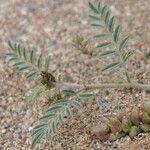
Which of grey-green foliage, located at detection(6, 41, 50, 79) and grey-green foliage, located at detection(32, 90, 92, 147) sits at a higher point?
grey-green foliage, located at detection(6, 41, 50, 79)

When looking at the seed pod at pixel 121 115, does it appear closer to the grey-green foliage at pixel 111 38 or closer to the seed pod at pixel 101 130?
the seed pod at pixel 101 130

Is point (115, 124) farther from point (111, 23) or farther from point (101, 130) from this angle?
point (111, 23)

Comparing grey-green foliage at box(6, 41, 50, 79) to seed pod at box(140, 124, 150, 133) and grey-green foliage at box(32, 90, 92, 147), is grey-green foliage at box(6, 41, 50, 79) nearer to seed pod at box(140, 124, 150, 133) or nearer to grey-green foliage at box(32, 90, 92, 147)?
grey-green foliage at box(32, 90, 92, 147)

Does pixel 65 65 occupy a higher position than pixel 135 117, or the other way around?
pixel 65 65

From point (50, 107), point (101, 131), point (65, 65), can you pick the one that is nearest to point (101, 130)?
point (101, 131)

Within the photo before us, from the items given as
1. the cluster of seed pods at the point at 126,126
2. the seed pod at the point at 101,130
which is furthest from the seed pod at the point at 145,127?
the seed pod at the point at 101,130

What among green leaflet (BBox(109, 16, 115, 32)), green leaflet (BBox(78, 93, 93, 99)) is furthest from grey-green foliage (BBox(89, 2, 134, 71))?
green leaflet (BBox(78, 93, 93, 99))
